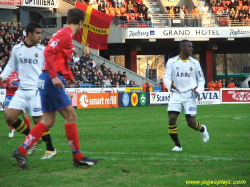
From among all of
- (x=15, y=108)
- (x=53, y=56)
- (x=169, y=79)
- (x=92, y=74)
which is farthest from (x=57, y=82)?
(x=92, y=74)

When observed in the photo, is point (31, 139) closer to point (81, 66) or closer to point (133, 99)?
point (133, 99)

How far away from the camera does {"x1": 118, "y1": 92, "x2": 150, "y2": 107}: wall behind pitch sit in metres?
30.8

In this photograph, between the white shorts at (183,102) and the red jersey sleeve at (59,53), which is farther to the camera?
the white shorts at (183,102)

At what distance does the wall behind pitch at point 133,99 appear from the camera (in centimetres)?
3080

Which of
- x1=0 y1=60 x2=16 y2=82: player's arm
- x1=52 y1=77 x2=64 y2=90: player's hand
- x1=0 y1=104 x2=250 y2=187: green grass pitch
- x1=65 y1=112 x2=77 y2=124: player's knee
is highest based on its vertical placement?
x1=0 y1=60 x2=16 y2=82: player's arm

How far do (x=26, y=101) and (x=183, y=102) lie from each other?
10.7ft

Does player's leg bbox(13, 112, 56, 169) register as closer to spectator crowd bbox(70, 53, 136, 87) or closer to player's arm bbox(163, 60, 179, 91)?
player's arm bbox(163, 60, 179, 91)

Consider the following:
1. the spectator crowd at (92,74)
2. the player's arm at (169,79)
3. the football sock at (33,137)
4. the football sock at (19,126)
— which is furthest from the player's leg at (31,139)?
the spectator crowd at (92,74)

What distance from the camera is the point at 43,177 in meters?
6.89

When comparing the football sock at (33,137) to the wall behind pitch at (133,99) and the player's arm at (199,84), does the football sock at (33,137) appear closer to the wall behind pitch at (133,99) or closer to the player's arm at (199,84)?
the player's arm at (199,84)

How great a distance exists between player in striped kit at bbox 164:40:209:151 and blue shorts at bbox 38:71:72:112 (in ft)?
10.9

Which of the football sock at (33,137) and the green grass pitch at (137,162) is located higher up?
the football sock at (33,137)

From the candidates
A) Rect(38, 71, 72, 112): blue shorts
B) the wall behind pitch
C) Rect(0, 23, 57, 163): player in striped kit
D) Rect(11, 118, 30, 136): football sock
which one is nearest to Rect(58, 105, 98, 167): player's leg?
Rect(38, 71, 72, 112): blue shorts

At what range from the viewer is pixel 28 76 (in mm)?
8984
